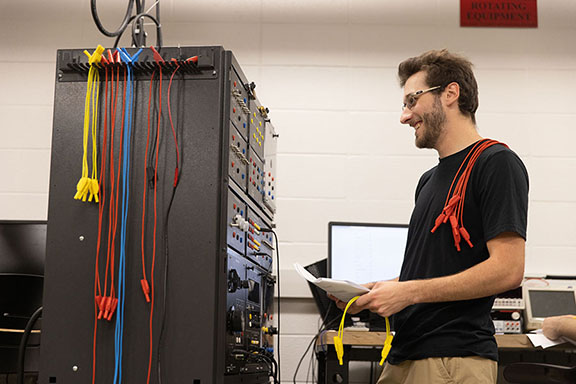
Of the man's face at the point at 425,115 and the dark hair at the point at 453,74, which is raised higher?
the dark hair at the point at 453,74

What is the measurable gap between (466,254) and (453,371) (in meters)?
0.30

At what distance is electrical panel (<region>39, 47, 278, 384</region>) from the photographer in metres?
1.96

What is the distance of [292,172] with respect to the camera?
12.8ft

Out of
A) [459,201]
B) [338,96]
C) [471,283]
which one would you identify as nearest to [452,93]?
[459,201]

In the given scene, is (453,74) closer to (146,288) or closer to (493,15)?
(146,288)

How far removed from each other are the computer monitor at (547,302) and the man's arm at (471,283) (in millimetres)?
1783

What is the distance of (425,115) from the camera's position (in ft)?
6.49

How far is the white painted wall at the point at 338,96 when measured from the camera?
12.6 ft

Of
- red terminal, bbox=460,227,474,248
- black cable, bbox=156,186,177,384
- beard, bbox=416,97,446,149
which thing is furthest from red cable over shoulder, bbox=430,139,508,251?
black cable, bbox=156,186,177,384

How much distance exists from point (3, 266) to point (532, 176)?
284cm

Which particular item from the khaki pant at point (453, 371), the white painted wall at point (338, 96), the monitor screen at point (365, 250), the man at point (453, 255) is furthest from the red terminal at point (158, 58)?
the white painted wall at point (338, 96)

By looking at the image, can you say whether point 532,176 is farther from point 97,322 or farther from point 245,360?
point 97,322

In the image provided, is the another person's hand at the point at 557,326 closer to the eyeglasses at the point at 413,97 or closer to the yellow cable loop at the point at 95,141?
the eyeglasses at the point at 413,97

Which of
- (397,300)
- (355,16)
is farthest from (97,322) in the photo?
(355,16)
